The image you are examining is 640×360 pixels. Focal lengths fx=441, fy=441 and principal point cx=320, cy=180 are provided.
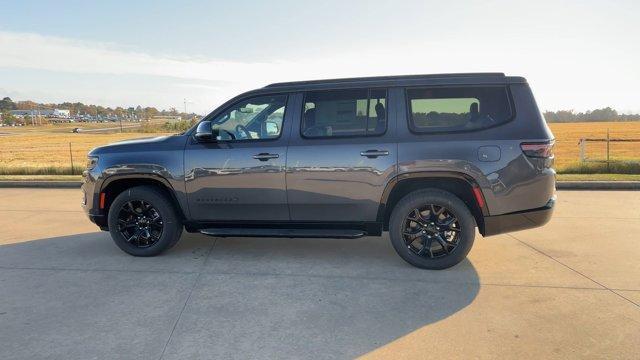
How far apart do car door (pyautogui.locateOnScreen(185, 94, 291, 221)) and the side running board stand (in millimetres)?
129

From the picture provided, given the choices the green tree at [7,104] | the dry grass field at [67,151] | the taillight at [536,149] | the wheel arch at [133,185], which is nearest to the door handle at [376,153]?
the taillight at [536,149]

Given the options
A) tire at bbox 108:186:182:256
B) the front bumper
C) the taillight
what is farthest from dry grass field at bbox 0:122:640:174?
tire at bbox 108:186:182:256

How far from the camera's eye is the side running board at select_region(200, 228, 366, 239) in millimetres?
4598

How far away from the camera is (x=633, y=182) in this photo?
925cm

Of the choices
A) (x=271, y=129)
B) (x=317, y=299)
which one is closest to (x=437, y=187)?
(x=317, y=299)

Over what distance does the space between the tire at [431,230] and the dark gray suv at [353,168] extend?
1 centimetres

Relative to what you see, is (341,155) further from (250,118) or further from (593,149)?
(593,149)

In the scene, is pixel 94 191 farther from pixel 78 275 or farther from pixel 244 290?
pixel 244 290

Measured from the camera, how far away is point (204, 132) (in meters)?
4.65

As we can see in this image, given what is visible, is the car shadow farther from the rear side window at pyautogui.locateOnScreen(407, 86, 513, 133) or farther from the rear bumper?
the rear side window at pyautogui.locateOnScreen(407, 86, 513, 133)

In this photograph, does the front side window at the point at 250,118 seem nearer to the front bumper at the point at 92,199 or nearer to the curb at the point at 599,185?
the front bumper at the point at 92,199

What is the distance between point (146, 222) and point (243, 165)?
4.57 ft

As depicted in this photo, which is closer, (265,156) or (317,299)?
(317,299)

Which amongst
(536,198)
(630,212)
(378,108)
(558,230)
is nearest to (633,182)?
(630,212)
